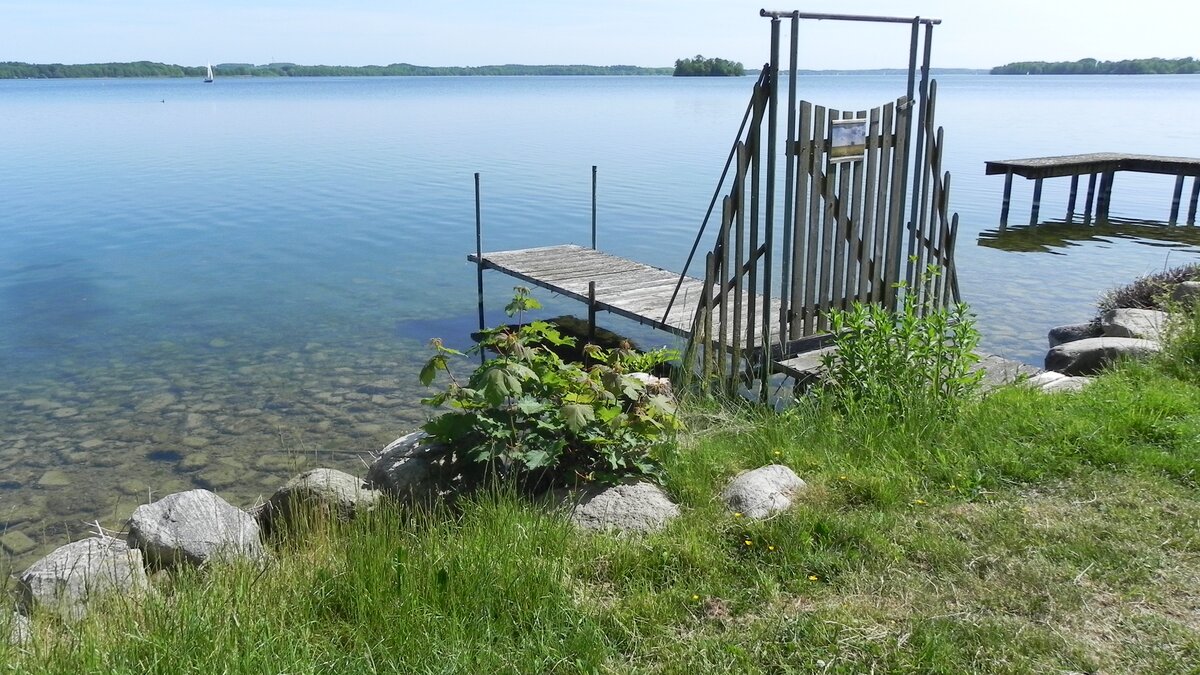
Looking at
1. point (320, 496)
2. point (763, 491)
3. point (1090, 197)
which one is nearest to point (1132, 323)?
point (763, 491)

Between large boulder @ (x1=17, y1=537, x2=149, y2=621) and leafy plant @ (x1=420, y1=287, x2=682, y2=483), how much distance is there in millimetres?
→ 1753

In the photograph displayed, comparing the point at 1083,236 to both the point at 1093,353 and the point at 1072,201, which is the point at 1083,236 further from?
the point at 1093,353

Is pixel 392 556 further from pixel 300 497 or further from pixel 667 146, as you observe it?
pixel 667 146

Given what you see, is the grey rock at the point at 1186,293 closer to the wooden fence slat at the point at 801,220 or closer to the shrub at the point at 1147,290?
the shrub at the point at 1147,290

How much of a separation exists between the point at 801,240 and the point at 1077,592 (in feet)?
15.2

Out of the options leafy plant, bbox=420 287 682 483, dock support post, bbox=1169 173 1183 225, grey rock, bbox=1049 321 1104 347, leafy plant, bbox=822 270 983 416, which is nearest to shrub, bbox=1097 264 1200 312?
grey rock, bbox=1049 321 1104 347

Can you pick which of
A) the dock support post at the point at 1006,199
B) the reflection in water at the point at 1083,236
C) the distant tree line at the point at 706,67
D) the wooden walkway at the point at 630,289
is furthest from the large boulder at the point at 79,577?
the distant tree line at the point at 706,67

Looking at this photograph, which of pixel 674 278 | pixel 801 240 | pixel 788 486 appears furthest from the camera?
pixel 674 278

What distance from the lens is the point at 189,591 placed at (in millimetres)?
4062

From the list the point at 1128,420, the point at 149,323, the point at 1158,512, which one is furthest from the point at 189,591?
the point at 149,323

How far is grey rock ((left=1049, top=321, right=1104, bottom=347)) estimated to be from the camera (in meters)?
11.6

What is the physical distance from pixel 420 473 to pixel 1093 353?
649cm

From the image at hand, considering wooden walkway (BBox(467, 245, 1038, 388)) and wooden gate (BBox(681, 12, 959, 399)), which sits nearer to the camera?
wooden gate (BBox(681, 12, 959, 399))

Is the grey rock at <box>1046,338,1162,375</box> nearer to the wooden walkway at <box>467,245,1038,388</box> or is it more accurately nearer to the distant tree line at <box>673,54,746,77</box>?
the wooden walkway at <box>467,245,1038,388</box>
